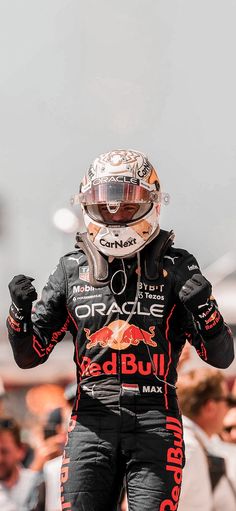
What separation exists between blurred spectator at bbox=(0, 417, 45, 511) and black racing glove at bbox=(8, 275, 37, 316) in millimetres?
2670

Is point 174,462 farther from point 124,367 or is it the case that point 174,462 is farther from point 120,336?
point 120,336

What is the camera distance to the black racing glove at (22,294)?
4887mm

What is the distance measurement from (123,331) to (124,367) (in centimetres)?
17

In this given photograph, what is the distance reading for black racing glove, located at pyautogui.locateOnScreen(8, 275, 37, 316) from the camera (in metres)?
4.89

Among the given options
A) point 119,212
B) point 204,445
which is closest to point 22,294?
point 119,212

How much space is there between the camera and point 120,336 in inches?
193

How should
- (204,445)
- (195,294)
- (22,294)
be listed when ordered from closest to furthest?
(195,294)
(22,294)
(204,445)

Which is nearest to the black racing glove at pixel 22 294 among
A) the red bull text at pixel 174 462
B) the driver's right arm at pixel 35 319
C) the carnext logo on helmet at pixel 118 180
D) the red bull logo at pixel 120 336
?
the driver's right arm at pixel 35 319

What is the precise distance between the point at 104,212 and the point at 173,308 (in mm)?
567

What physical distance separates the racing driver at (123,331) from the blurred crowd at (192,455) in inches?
53.3

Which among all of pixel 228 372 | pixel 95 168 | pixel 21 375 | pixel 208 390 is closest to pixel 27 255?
pixel 21 375

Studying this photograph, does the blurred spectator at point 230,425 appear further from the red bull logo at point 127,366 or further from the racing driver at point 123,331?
the red bull logo at point 127,366

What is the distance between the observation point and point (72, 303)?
5051 millimetres

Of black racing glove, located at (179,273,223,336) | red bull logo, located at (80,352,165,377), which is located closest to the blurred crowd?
red bull logo, located at (80,352,165,377)
